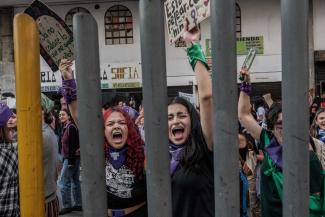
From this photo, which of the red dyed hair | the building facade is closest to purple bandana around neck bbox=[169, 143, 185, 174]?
the red dyed hair

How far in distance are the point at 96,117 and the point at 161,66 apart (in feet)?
0.92

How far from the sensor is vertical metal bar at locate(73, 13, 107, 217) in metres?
1.60

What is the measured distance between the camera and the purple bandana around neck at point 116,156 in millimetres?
2998

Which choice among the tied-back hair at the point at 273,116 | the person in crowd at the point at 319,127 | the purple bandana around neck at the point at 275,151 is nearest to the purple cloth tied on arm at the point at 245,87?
the tied-back hair at the point at 273,116

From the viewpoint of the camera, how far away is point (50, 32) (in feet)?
7.54

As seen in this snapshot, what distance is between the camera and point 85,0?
19453 millimetres

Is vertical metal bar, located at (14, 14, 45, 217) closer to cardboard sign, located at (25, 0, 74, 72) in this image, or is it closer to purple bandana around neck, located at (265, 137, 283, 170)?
cardboard sign, located at (25, 0, 74, 72)

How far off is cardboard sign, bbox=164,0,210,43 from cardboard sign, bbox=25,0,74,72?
1.63 feet

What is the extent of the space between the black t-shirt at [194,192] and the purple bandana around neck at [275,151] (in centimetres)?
50

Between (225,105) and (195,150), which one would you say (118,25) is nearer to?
(195,150)

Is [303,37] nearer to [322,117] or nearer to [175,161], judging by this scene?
[175,161]

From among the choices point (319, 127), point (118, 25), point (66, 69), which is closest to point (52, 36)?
point (66, 69)

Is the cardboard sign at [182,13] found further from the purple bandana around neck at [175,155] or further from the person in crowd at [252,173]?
the person in crowd at [252,173]

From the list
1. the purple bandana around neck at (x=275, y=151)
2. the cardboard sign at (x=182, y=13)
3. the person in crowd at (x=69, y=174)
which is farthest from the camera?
the person in crowd at (x=69, y=174)
